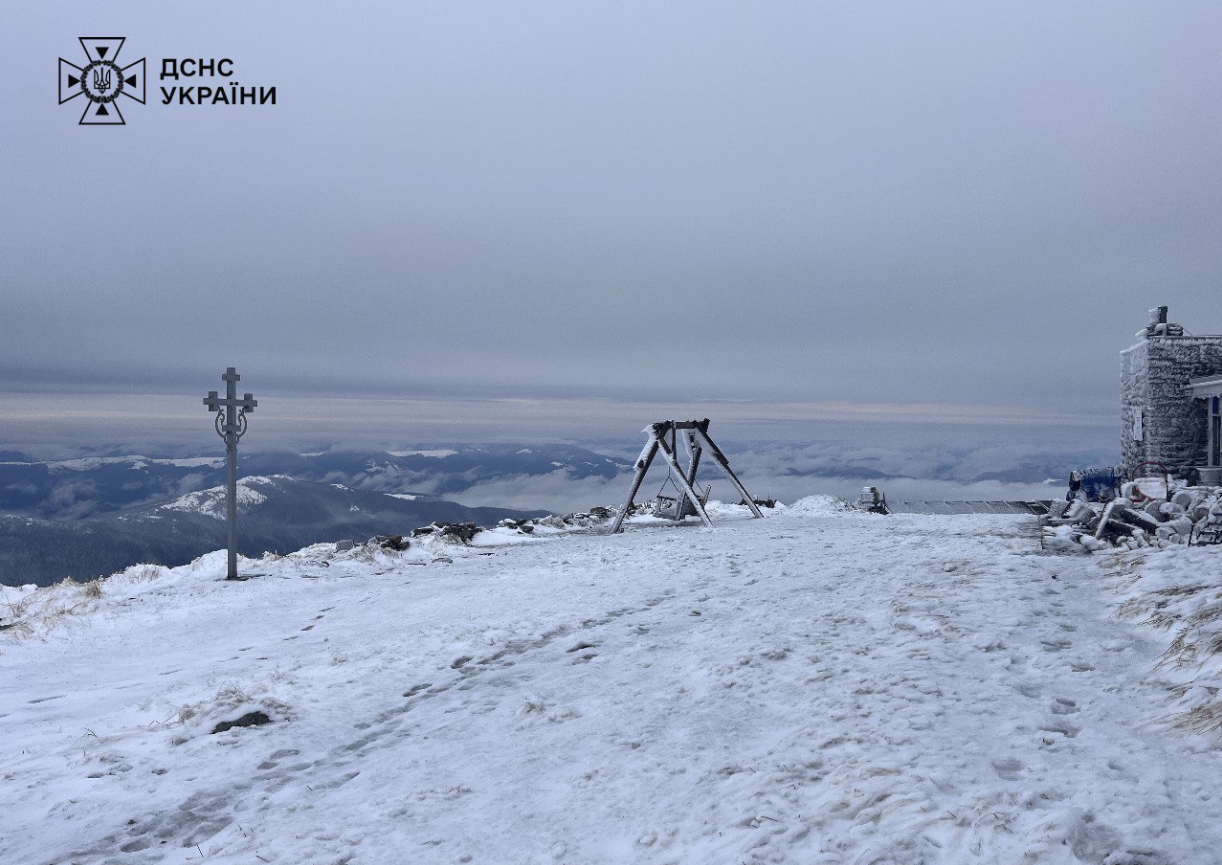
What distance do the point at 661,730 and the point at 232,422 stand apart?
13952 millimetres

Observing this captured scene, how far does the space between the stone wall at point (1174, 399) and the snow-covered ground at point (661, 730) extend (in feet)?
71.3

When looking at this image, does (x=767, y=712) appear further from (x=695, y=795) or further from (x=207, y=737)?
(x=207, y=737)

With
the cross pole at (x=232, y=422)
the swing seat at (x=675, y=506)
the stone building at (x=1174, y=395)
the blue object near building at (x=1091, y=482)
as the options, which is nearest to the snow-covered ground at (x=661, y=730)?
the cross pole at (x=232, y=422)

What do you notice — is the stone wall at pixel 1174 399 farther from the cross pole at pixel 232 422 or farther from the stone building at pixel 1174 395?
the cross pole at pixel 232 422

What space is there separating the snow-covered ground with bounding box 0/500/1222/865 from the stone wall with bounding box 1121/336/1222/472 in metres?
21.7

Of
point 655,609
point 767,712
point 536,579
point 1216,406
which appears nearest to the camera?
point 767,712

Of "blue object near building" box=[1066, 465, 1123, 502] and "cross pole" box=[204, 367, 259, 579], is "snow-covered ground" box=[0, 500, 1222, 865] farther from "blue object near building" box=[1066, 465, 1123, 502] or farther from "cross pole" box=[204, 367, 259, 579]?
"blue object near building" box=[1066, 465, 1123, 502]

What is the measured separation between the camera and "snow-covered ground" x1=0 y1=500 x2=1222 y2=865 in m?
3.70

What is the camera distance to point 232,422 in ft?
50.4

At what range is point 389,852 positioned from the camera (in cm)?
398

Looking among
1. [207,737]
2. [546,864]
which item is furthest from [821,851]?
[207,737]

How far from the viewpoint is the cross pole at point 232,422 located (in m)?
15.0

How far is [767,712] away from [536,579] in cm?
773

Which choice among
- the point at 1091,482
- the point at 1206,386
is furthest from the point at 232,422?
the point at 1206,386
